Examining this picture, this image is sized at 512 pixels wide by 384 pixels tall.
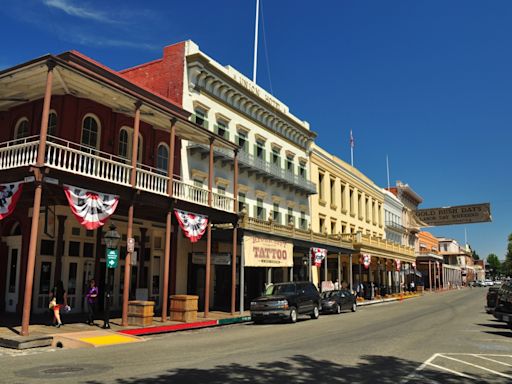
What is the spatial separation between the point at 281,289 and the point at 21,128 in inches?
541

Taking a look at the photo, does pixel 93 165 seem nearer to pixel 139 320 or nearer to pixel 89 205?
pixel 89 205

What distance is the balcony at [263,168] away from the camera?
26.7 meters

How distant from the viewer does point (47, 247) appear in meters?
20.2

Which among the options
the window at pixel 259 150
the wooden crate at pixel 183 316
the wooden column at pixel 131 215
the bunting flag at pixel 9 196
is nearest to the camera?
the bunting flag at pixel 9 196

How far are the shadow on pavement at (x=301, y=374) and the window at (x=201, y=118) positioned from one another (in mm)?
18265

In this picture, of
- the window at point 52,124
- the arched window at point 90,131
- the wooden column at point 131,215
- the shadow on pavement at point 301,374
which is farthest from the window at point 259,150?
the shadow on pavement at point 301,374

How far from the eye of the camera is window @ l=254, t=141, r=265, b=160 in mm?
32000

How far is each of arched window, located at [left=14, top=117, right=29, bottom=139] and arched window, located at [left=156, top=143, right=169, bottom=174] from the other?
611 cm

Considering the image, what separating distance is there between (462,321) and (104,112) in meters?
18.5

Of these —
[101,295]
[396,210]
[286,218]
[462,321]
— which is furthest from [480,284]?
[101,295]

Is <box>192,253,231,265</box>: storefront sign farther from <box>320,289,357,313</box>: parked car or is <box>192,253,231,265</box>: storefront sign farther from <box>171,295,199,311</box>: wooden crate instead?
<box>320,289,357,313</box>: parked car

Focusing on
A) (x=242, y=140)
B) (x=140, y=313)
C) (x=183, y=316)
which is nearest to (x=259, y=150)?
(x=242, y=140)

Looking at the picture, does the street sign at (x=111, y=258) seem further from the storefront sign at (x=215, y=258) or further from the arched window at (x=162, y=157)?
the storefront sign at (x=215, y=258)

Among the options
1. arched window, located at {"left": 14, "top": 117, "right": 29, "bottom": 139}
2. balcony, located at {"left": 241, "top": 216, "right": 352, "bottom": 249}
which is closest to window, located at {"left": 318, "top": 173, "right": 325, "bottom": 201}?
balcony, located at {"left": 241, "top": 216, "right": 352, "bottom": 249}
